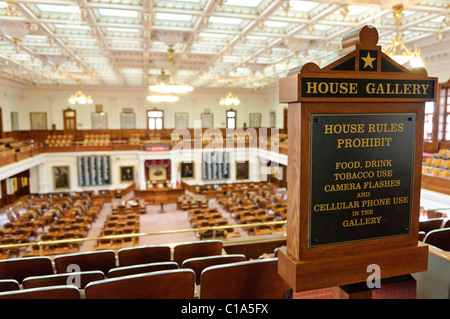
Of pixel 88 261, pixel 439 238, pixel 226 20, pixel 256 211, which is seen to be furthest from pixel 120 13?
pixel 256 211

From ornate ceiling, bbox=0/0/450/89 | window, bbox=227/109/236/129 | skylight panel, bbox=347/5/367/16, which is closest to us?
ornate ceiling, bbox=0/0/450/89

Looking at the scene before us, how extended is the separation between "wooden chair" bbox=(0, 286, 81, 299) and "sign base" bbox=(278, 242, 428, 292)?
1331 millimetres

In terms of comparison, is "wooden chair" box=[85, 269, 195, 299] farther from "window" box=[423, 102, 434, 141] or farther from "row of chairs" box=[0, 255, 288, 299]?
"window" box=[423, 102, 434, 141]

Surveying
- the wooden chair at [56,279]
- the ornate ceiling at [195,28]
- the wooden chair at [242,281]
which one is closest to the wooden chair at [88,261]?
the wooden chair at [56,279]

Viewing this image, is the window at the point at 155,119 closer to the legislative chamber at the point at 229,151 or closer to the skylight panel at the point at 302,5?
the legislative chamber at the point at 229,151

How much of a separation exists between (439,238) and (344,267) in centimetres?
224

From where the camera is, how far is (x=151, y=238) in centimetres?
1203

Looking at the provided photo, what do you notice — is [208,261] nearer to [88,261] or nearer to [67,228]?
[88,261]

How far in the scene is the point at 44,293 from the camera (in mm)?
2031

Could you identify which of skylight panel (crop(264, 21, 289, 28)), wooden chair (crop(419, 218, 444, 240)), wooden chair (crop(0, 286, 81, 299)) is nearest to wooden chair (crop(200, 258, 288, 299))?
wooden chair (crop(0, 286, 81, 299))

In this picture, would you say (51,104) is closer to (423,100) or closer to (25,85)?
(25,85)

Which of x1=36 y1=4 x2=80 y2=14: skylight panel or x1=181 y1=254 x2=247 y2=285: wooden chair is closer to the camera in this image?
x1=181 y1=254 x2=247 y2=285: wooden chair

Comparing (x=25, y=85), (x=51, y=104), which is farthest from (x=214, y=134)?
(x=25, y=85)

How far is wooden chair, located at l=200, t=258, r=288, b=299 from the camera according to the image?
2.28 m
